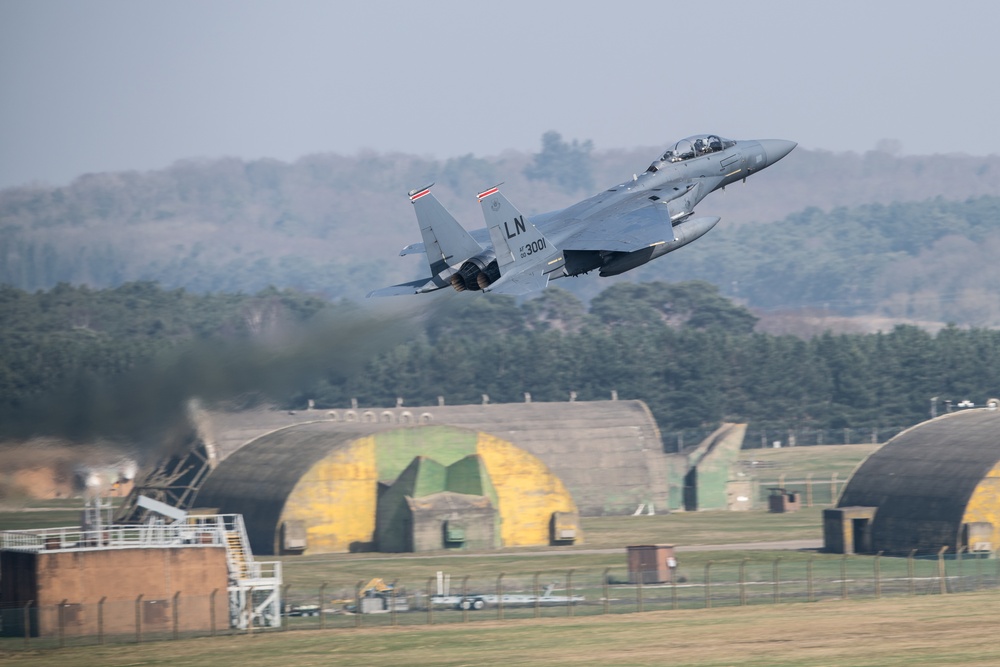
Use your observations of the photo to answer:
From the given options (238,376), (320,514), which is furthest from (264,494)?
(238,376)

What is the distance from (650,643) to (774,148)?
1993 centimetres

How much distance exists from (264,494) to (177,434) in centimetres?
2695

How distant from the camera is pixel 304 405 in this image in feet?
474

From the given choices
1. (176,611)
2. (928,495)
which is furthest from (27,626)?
(928,495)

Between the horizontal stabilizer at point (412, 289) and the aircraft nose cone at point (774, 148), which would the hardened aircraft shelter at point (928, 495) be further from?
the horizontal stabilizer at point (412, 289)

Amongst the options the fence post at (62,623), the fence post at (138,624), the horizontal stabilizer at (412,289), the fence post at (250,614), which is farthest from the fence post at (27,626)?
the horizontal stabilizer at (412,289)

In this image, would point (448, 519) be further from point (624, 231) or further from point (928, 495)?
point (624, 231)

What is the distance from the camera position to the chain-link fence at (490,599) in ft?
176

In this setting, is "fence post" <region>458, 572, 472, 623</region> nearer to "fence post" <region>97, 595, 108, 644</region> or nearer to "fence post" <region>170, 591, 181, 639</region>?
"fence post" <region>170, 591, 181, 639</region>

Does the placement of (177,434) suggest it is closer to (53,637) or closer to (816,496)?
(53,637)

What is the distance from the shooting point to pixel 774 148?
194 feet

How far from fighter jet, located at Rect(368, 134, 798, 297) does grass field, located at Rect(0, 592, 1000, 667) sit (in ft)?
38.1

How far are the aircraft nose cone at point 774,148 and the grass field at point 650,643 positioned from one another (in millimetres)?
16728

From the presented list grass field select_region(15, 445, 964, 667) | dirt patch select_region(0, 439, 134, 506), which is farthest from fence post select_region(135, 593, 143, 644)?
dirt patch select_region(0, 439, 134, 506)
